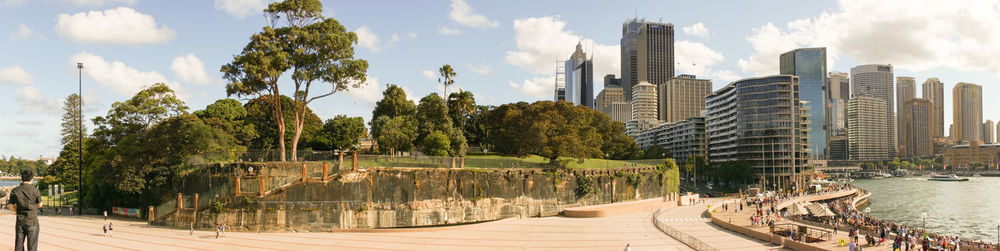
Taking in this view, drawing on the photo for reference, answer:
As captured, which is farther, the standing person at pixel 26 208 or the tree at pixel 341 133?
the tree at pixel 341 133

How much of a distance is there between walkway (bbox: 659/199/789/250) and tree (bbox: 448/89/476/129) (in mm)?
29938

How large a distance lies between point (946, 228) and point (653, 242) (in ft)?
146

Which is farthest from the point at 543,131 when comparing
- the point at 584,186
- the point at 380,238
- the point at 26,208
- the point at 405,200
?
the point at 26,208

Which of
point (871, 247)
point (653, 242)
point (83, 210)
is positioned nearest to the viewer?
point (871, 247)

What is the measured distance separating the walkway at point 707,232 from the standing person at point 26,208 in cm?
3057

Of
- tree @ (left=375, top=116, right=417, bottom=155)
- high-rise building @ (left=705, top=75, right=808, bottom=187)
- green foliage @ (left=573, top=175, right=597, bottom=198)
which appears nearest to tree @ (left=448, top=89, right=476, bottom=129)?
tree @ (left=375, top=116, right=417, bottom=155)

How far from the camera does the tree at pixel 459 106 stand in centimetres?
7269

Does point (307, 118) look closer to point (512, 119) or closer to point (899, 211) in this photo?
point (512, 119)

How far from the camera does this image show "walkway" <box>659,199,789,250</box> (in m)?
32.6

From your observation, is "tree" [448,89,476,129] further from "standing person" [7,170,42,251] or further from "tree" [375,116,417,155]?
"standing person" [7,170,42,251]

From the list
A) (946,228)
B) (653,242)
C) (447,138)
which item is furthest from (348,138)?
(946,228)

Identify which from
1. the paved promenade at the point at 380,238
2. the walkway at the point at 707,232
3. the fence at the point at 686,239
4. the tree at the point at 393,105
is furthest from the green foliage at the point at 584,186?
the tree at the point at 393,105

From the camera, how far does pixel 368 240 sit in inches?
1395

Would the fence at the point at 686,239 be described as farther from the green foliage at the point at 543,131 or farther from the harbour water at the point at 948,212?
the harbour water at the point at 948,212
